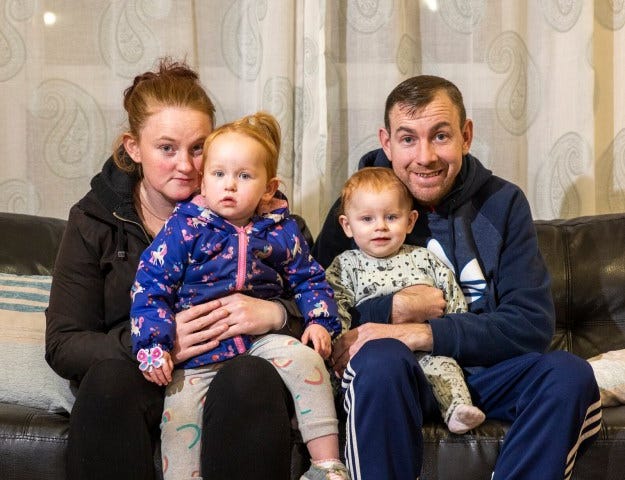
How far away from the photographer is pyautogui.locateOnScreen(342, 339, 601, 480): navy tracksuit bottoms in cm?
177

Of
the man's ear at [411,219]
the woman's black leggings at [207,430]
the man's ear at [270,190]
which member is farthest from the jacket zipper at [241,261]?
the man's ear at [411,219]

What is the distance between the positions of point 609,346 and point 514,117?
858 millimetres

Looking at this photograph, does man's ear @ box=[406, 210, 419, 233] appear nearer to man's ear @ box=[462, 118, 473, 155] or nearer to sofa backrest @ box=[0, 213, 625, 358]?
man's ear @ box=[462, 118, 473, 155]

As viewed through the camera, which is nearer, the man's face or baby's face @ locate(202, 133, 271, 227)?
baby's face @ locate(202, 133, 271, 227)

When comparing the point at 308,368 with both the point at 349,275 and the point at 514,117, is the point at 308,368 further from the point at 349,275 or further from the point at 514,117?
the point at 514,117

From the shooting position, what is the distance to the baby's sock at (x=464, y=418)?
186 cm

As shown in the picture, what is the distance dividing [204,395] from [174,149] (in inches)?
23.8

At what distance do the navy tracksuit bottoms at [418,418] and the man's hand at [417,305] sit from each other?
23cm

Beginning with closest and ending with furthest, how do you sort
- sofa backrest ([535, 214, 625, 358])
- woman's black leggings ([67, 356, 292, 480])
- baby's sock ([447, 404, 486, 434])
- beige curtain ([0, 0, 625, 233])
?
woman's black leggings ([67, 356, 292, 480]), baby's sock ([447, 404, 486, 434]), sofa backrest ([535, 214, 625, 358]), beige curtain ([0, 0, 625, 233])

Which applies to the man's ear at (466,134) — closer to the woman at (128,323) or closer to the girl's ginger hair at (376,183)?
the girl's ginger hair at (376,183)

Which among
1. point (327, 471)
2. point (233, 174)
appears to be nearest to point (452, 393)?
point (327, 471)

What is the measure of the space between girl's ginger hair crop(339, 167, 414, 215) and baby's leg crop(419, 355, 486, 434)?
1.34 ft

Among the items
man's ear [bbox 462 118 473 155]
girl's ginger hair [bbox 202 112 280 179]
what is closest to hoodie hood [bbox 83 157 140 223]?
girl's ginger hair [bbox 202 112 280 179]

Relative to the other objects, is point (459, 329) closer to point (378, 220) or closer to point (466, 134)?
point (378, 220)
